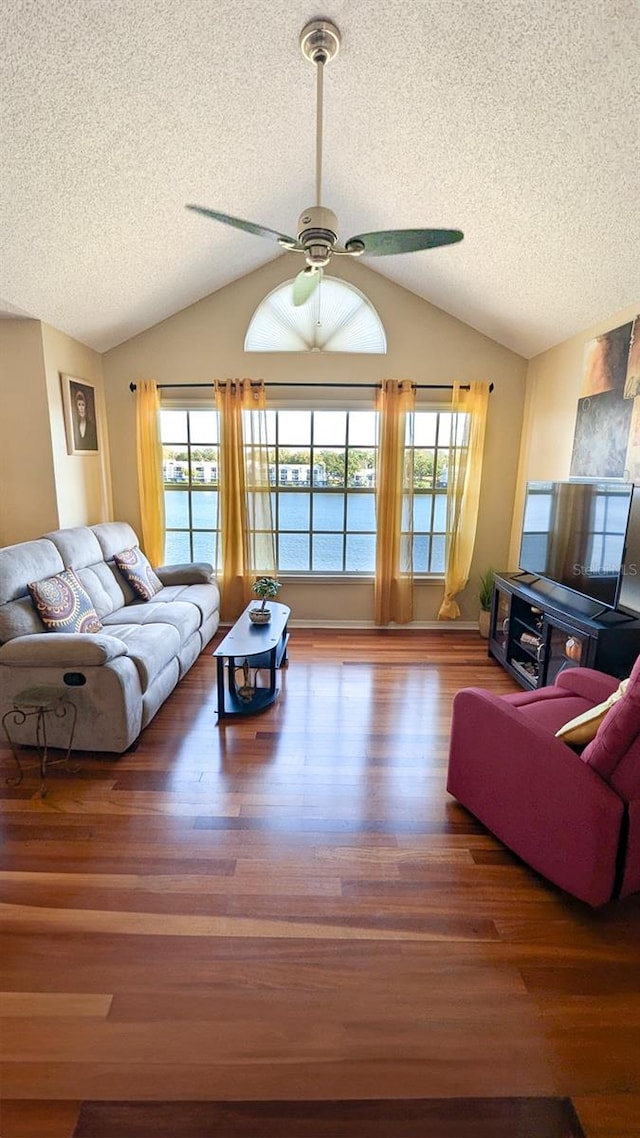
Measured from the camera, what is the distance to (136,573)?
3.81 metres

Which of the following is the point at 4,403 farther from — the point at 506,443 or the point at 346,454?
the point at 506,443

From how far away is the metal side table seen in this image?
2248 millimetres

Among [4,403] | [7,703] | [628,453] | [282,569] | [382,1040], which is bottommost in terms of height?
[382,1040]

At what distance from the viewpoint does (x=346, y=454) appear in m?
4.47

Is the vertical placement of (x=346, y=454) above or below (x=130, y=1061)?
above

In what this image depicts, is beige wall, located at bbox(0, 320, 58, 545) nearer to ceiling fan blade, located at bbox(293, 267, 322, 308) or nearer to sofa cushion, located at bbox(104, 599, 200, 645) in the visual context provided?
sofa cushion, located at bbox(104, 599, 200, 645)

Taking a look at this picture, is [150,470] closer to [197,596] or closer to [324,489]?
[197,596]

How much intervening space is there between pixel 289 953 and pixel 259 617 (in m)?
2.02

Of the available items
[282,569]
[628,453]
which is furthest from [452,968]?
[282,569]

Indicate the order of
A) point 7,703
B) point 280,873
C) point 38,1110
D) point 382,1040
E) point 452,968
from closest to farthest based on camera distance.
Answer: point 38,1110 < point 382,1040 < point 452,968 < point 280,873 < point 7,703

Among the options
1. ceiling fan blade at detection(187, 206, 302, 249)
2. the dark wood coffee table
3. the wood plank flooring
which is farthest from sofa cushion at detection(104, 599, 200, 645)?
ceiling fan blade at detection(187, 206, 302, 249)

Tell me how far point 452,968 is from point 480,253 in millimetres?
3708

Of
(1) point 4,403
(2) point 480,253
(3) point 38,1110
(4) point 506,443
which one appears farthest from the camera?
(4) point 506,443

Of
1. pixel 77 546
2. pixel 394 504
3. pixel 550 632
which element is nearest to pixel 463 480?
pixel 394 504
